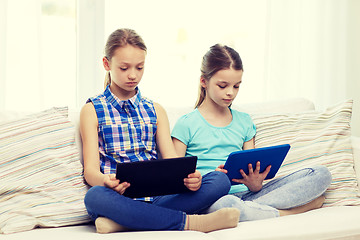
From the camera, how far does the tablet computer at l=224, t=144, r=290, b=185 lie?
5.95 feet

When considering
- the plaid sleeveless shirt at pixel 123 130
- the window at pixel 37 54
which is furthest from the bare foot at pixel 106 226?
the window at pixel 37 54

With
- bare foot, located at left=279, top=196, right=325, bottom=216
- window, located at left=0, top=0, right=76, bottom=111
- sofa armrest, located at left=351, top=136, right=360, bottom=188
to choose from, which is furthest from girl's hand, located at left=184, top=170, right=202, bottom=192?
window, located at left=0, top=0, right=76, bottom=111

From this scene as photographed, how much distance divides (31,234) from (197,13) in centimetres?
208

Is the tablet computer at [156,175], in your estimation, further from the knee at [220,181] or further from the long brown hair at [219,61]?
the long brown hair at [219,61]

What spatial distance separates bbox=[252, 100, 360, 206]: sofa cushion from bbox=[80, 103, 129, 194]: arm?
0.71 metres

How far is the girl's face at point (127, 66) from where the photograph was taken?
191 centimetres

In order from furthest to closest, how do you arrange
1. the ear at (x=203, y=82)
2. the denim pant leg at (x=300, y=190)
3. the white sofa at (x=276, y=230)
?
the ear at (x=203, y=82)
the denim pant leg at (x=300, y=190)
the white sofa at (x=276, y=230)

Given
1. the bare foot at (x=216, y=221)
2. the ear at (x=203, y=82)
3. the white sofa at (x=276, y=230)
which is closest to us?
the white sofa at (x=276, y=230)

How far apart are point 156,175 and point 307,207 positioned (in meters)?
0.65

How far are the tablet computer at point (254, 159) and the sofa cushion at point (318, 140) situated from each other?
23cm

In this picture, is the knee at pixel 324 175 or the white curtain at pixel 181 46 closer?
the knee at pixel 324 175

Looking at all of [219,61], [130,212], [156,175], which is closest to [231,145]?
[219,61]

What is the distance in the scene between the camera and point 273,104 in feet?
7.88

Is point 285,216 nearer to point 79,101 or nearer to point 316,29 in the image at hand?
point 79,101
